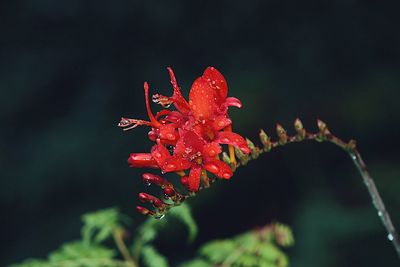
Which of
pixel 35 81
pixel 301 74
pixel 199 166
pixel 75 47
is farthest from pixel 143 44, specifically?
pixel 199 166

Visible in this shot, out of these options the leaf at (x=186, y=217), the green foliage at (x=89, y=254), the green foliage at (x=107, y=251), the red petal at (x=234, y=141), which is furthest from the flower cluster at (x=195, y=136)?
the green foliage at (x=89, y=254)

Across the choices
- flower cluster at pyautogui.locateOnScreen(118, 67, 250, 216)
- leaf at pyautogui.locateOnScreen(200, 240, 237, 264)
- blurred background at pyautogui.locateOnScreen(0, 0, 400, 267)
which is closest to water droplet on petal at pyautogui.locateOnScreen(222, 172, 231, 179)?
flower cluster at pyautogui.locateOnScreen(118, 67, 250, 216)

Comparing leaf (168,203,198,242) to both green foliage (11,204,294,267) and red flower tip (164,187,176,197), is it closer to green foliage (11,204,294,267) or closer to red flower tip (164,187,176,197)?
green foliage (11,204,294,267)

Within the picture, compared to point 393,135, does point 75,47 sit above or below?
above

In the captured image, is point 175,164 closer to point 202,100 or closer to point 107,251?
point 202,100

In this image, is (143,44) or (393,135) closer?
(393,135)

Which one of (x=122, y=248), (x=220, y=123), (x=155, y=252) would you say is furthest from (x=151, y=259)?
(x=220, y=123)

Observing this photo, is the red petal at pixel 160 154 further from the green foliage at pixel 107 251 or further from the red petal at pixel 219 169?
the green foliage at pixel 107 251

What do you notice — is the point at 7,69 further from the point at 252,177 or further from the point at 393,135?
the point at 393,135
